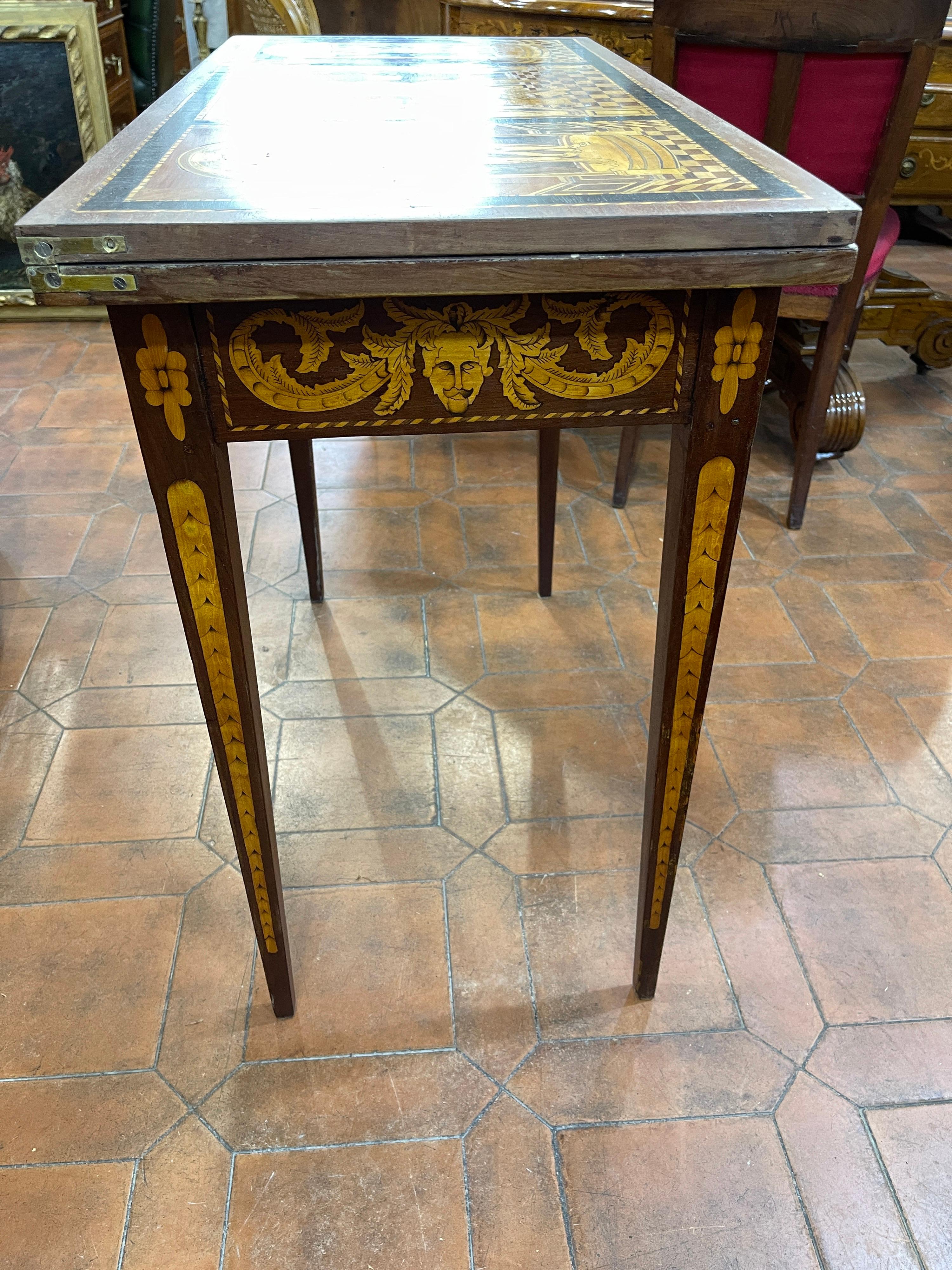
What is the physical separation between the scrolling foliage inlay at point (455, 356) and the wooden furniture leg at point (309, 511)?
804mm

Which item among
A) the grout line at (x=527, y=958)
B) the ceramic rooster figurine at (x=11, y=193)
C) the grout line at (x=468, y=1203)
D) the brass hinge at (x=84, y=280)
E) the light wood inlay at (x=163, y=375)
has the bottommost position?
the grout line at (x=527, y=958)

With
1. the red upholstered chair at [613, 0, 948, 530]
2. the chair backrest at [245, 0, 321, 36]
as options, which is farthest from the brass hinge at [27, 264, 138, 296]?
the chair backrest at [245, 0, 321, 36]

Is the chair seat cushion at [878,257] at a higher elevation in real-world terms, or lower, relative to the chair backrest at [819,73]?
lower

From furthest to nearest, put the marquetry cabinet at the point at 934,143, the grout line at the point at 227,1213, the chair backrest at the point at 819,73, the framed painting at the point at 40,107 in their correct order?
the framed painting at the point at 40,107
the marquetry cabinet at the point at 934,143
the chair backrest at the point at 819,73
the grout line at the point at 227,1213

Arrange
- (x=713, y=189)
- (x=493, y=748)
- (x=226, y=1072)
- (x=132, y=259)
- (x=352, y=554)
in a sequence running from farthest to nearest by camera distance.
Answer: (x=352, y=554), (x=493, y=748), (x=226, y=1072), (x=713, y=189), (x=132, y=259)

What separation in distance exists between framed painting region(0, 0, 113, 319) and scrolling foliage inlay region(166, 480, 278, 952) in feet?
8.74

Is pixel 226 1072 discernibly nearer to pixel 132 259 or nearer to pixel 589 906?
pixel 589 906

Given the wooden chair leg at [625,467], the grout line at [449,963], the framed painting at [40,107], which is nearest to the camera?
the grout line at [449,963]

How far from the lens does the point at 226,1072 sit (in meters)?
1.08

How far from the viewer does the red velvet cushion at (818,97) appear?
1601 millimetres

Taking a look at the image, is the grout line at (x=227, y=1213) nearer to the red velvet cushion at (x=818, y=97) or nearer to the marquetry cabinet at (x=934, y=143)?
the red velvet cushion at (x=818, y=97)

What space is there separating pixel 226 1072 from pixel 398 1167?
0.23 meters

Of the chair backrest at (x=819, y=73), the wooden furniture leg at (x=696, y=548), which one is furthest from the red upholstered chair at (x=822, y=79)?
the wooden furniture leg at (x=696, y=548)

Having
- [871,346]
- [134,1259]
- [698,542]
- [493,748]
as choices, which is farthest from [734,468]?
[871,346]
